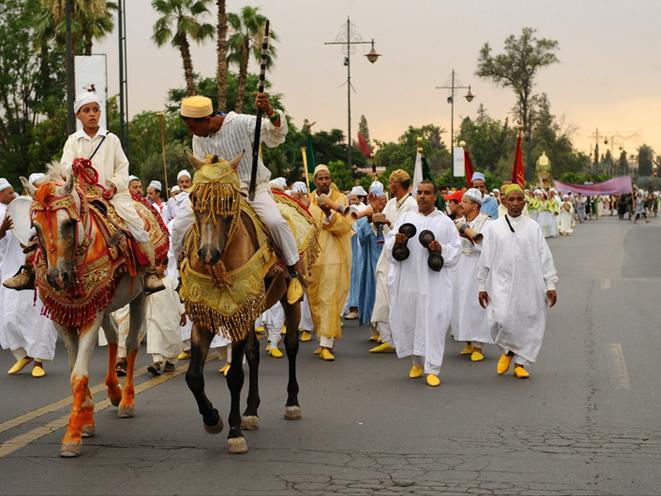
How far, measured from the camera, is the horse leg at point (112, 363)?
9305 millimetres

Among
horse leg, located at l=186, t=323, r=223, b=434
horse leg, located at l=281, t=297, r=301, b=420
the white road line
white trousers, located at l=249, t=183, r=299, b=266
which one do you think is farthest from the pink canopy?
horse leg, located at l=186, t=323, r=223, b=434

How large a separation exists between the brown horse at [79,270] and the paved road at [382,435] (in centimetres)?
33

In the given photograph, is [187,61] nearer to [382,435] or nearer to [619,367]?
[619,367]

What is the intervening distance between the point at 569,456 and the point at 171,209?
9.00m

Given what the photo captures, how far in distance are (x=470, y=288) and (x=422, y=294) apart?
2.31 metres

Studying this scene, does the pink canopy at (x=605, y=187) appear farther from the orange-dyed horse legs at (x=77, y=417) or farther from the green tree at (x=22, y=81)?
the orange-dyed horse legs at (x=77, y=417)

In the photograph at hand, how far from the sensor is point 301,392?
34.6 ft

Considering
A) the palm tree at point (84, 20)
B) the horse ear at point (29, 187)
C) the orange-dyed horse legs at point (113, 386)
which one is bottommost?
the orange-dyed horse legs at point (113, 386)

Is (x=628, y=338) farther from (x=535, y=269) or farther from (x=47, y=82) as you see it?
(x=47, y=82)

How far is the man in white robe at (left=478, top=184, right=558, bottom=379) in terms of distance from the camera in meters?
11.4

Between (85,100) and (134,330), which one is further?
(134,330)

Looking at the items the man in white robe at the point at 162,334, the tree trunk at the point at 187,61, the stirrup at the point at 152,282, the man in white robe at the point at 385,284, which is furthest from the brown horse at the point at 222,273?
the tree trunk at the point at 187,61

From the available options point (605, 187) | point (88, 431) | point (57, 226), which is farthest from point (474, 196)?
point (605, 187)

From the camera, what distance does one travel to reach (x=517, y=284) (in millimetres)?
11570
